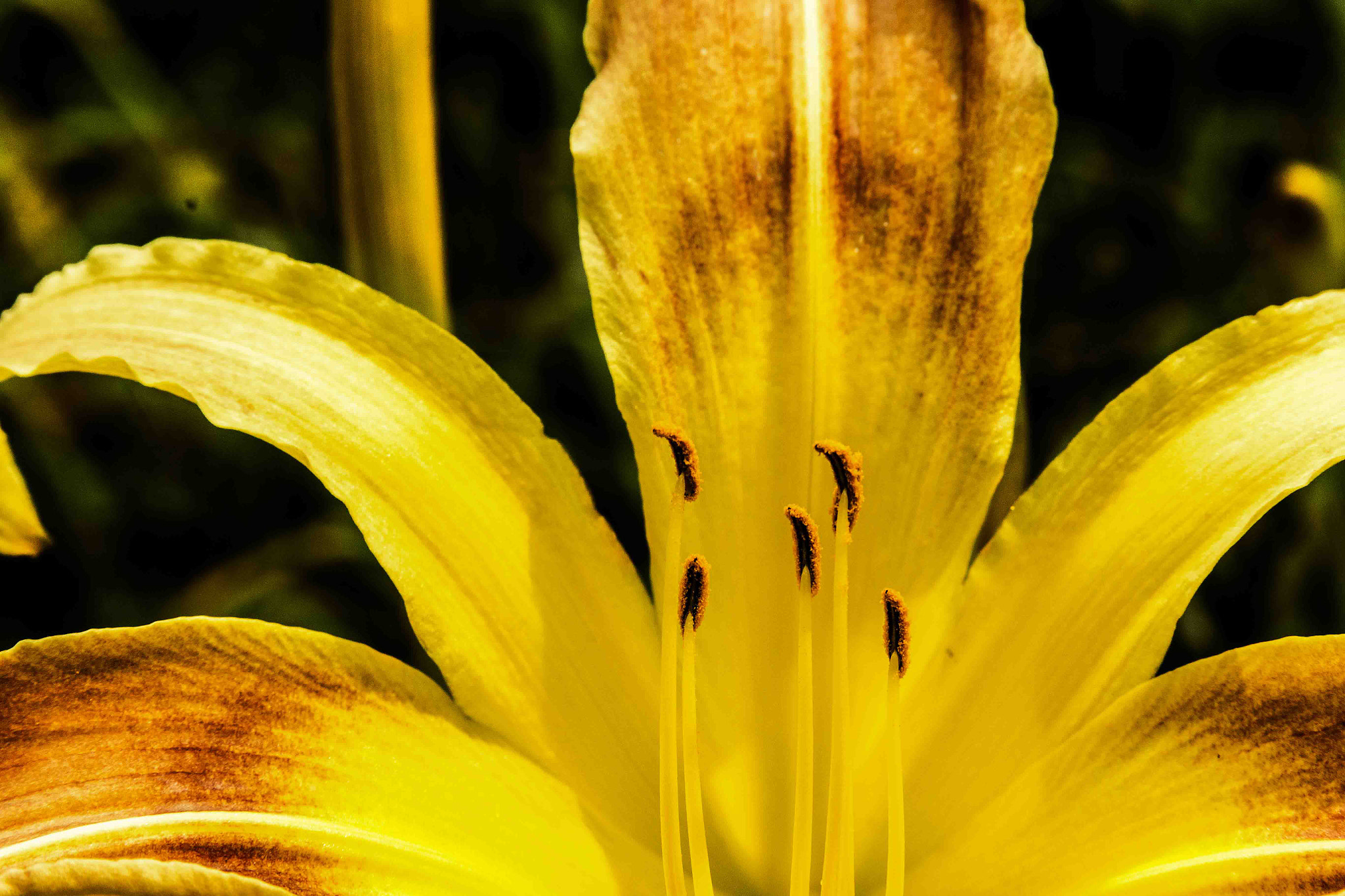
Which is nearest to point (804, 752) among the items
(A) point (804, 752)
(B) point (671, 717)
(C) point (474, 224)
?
(A) point (804, 752)

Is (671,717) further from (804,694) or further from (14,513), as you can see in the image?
(14,513)

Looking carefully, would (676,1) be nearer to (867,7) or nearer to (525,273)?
(867,7)

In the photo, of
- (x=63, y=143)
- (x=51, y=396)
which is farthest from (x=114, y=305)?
(x=63, y=143)

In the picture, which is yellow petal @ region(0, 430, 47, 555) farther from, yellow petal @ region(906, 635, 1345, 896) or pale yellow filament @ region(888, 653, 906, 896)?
yellow petal @ region(906, 635, 1345, 896)

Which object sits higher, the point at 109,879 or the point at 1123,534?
the point at 1123,534

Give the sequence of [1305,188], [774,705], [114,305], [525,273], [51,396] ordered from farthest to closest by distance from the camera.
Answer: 1. [525,273]
2. [51,396]
3. [1305,188]
4. [774,705]
5. [114,305]

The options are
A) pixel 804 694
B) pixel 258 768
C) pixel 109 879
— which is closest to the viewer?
pixel 109 879

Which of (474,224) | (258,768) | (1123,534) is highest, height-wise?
(474,224)
